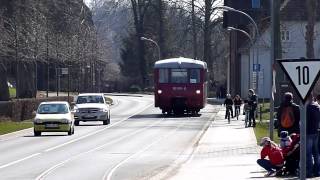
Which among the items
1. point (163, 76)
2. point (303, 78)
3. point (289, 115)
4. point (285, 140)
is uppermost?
point (163, 76)

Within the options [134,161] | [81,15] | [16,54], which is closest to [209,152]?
[134,161]

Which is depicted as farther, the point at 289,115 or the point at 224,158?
the point at 224,158

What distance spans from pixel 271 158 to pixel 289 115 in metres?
0.98

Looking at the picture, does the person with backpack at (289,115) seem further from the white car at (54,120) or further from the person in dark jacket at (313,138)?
the white car at (54,120)

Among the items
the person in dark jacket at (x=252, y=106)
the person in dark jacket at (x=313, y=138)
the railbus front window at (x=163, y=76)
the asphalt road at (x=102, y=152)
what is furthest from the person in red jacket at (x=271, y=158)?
the railbus front window at (x=163, y=76)

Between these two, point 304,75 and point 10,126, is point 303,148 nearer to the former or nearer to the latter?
point 304,75

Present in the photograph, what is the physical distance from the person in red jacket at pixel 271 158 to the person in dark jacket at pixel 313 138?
0.72 metres

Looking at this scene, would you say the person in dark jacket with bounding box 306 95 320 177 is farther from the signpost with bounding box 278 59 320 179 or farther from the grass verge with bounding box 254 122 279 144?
the grass verge with bounding box 254 122 279 144

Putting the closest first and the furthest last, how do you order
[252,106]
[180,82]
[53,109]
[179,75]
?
[53,109]
[252,106]
[180,82]
[179,75]

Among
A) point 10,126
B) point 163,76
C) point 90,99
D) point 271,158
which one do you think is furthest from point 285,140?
point 163,76

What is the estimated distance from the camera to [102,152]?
102ft

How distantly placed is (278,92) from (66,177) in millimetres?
28998

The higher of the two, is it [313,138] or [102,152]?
[313,138]

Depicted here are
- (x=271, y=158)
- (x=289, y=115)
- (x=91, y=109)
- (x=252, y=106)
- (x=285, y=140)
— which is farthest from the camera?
(x=91, y=109)
